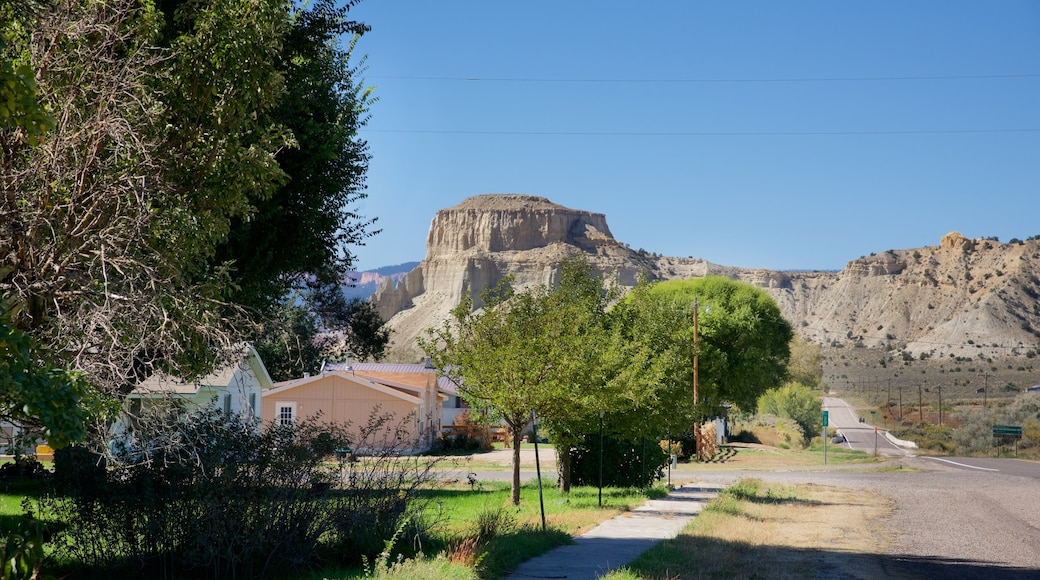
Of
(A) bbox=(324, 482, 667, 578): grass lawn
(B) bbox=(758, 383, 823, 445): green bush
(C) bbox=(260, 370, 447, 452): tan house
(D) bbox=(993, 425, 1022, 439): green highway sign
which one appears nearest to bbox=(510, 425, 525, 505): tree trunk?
(A) bbox=(324, 482, 667, 578): grass lawn

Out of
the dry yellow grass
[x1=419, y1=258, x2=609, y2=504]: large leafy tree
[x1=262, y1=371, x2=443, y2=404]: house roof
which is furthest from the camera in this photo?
[x1=262, y1=371, x2=443, y2=404]: house roof

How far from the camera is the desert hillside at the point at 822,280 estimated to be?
4619 inches

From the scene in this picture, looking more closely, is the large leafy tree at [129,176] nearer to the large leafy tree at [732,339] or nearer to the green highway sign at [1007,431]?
the large leafy tree at [732,339]

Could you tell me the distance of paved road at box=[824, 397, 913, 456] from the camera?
64.4 meters

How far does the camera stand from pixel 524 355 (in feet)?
60.0

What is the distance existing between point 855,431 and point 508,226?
93.6m

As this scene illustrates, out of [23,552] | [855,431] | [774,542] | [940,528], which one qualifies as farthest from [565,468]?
[855,431]

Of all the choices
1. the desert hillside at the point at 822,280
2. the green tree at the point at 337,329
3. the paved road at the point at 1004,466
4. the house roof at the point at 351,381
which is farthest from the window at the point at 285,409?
the desert hillside at the point at 822,280

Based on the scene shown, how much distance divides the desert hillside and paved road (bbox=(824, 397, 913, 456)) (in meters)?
10.2

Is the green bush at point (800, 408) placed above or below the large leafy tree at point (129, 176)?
below

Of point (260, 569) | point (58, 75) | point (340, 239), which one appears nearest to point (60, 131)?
point (58, 75)

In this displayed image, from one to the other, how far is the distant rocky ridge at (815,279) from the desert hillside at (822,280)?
0.58 ft

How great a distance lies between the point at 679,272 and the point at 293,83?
152224 millimetres

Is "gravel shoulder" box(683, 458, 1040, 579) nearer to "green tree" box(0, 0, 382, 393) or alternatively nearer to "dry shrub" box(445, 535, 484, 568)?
"dry shrub" box(445, 535, 484, 568)
